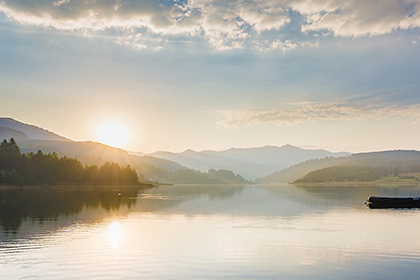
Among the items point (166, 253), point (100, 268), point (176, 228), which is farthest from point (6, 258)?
point (176, 228)

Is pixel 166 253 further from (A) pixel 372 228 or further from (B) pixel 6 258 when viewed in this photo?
(A) pixel 372 228

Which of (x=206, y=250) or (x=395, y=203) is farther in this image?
(x=395, y=203)

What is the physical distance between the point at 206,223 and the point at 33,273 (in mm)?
48164

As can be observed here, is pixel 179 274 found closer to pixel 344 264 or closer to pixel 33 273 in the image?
pixel 33 273

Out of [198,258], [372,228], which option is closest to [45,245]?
[198,258]

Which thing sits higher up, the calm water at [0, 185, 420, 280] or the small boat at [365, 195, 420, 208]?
the small boat at [365, 195, 420, 208]

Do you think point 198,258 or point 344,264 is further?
point 198,258

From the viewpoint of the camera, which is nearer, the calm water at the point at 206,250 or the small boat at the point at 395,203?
the calm water at the point at 206,250

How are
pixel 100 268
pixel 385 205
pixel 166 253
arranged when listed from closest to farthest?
1. pixel 100 268
2. pixel 166 253
3. pixel 385 205

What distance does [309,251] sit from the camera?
49656 millimetres

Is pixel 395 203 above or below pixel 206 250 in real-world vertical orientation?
above

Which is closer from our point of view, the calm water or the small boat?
the calm water

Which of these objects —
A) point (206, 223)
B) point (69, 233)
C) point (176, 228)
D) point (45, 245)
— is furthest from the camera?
Answer: point (206, 223)

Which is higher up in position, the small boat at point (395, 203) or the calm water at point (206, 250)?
the small boat at point (395, 203)
